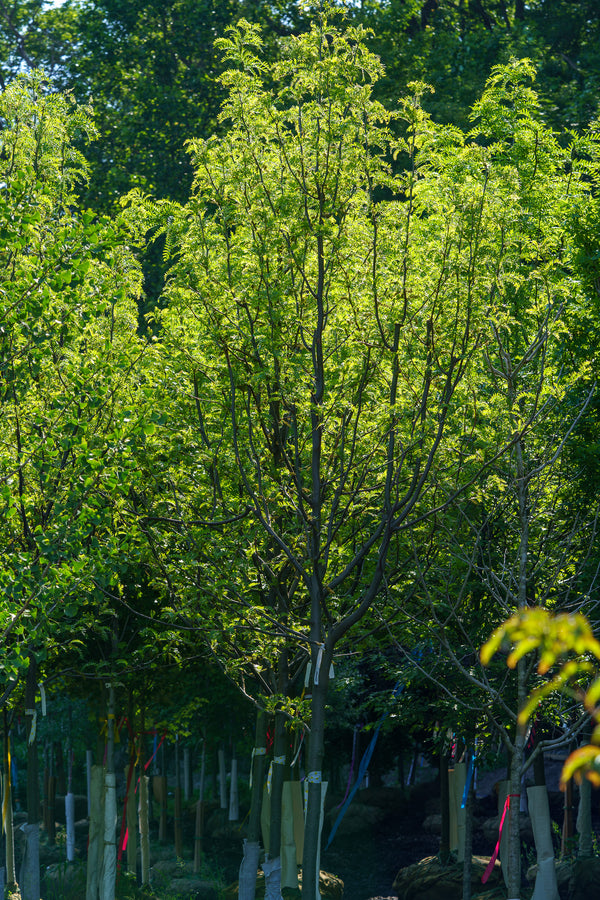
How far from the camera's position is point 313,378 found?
1040cm

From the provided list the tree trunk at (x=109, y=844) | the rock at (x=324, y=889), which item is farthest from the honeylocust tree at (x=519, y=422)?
the rock at (x=324, y=889)

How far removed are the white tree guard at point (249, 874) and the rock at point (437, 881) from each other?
397cm

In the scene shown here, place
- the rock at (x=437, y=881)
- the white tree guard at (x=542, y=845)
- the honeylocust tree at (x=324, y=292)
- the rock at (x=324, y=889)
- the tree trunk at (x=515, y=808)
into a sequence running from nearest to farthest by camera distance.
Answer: the honeylocust tree at (x=324, y=292) < the tree trunk at (x=515, y=808) < the white tree guard at (x=542, y=845) < the rock at (x=437, y=881) < the rock at (x=324, y=889)

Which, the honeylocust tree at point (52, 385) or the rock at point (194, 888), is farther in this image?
the rock at point (194, 888)

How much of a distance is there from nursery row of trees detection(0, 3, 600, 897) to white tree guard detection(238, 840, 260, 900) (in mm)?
2616

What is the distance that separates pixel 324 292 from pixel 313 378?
3.04 ft

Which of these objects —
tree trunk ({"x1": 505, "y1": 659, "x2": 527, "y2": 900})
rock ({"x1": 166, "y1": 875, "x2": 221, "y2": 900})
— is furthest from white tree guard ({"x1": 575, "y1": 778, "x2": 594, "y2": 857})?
rock ({"x1": 166, "y1": 875, "x2": 221, "y2": 900})

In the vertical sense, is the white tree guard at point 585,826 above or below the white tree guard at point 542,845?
below

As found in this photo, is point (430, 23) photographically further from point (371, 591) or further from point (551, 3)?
point (371, 591)

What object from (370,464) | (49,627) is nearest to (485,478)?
(370,464)

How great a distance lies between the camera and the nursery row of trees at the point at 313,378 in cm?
994

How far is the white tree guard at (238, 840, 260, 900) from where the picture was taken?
45.3 feet

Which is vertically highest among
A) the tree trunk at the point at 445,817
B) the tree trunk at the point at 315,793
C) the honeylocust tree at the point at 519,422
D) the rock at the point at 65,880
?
the honeylocust tree at the point at 519,422

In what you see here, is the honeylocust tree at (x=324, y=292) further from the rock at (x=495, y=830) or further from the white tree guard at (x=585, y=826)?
the rock at (x=495, y=830)
